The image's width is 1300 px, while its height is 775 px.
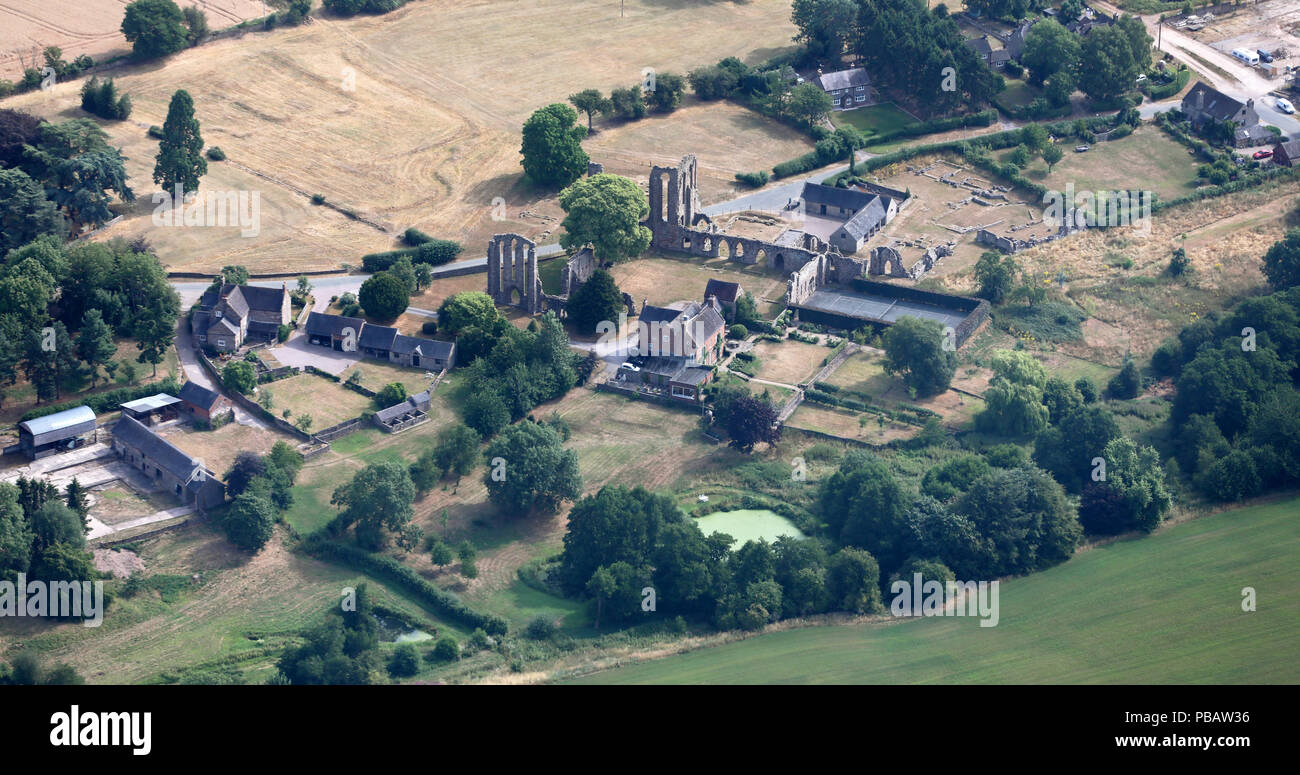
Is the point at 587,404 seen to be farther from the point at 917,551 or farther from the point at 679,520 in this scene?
the point at 917,551

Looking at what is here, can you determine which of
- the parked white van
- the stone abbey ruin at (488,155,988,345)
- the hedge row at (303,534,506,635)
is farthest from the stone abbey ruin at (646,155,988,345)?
the parked white van

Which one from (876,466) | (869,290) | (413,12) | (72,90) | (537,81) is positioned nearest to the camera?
(876,466)

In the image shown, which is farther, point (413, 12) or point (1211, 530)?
point (413, 12)

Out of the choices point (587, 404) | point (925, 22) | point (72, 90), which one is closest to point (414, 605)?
point (587, 404)

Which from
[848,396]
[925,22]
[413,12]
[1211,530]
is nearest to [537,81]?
[413,12]

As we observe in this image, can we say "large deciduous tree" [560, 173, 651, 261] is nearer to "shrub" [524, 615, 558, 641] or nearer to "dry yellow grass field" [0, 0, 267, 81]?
"shrub" [524, 615, 558, 641]

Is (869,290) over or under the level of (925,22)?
under

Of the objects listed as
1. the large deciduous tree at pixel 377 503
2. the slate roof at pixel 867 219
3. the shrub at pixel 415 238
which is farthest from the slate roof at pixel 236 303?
the slate roof at pixel 867 219

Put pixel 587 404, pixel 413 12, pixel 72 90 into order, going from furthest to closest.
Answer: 1. pixel 413 12
2. pixel 72 90
3. pixel 587 404
